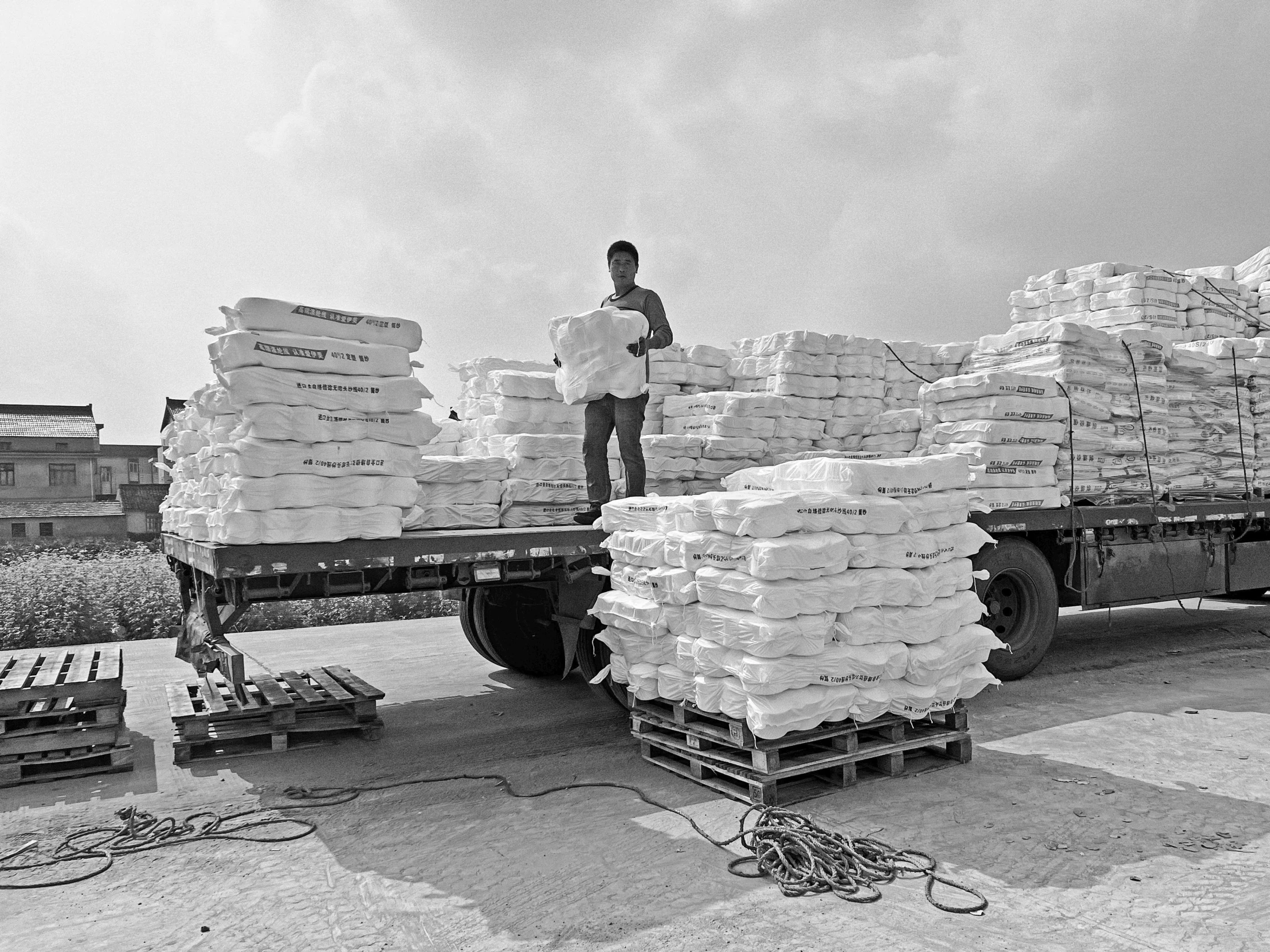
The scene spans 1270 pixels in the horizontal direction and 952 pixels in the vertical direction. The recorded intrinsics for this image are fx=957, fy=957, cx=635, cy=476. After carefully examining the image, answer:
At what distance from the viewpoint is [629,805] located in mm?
4855

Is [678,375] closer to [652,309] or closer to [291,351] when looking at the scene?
[652,309]

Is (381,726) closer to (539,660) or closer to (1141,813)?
(539,660)

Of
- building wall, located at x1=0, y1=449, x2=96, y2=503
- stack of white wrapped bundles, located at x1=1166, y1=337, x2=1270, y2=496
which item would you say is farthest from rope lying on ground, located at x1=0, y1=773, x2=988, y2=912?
building wall, located at x1=0, y1=449, x2=96, y2=503

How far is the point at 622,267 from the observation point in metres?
7.06

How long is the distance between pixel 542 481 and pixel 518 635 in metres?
2.14

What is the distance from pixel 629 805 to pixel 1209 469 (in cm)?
715

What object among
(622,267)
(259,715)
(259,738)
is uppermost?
(622,267)

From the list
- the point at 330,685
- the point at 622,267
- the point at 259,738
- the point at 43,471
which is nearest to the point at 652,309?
the point at 622,267

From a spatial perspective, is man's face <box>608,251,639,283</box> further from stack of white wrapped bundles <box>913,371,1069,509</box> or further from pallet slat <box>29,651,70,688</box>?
pallet slat <box>29,651,70,688</box>

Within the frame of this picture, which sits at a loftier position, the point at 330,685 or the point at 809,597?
the point at 809,597

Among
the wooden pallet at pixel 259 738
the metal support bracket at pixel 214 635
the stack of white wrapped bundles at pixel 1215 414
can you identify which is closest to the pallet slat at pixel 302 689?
the wooden pallet at pixel 259 738

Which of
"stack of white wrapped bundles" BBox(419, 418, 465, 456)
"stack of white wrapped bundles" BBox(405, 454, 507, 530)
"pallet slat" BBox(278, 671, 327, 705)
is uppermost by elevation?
"stack of white wrapped bundles" BBox(419, 418, 465, 456)

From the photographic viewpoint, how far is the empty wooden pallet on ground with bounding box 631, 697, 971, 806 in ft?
15.8

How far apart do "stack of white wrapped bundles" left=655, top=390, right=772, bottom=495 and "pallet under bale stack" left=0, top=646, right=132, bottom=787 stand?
397 cm
